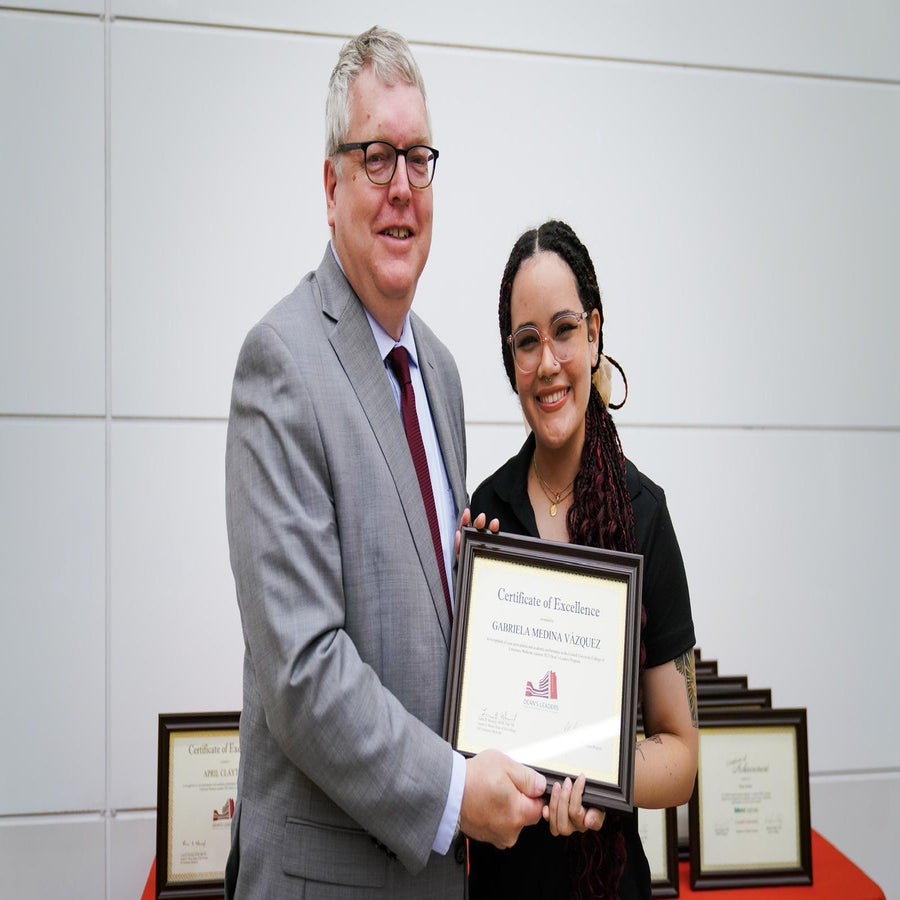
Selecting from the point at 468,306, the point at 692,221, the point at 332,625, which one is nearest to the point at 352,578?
the point at 332,625

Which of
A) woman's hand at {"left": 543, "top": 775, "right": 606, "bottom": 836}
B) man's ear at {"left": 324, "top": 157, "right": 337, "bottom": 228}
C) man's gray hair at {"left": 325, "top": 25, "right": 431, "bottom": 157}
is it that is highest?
man's gray hair at {"left": 325, "top": 25, "right": 431, "bottom": 157}

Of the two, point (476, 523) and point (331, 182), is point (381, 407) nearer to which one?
point (476, 523)

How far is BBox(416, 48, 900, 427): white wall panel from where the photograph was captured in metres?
2.93

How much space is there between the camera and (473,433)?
9.75 ft

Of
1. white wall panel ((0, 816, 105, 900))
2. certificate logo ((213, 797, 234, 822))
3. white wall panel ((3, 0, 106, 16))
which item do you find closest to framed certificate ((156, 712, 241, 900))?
certificate logo ((213, 797, 234, 822))

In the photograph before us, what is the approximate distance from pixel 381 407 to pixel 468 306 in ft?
4.57

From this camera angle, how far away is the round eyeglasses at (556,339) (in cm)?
169

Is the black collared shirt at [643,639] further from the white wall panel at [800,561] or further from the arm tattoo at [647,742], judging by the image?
the white wall panel at [800,561]

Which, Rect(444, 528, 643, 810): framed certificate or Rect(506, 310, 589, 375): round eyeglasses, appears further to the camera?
Rect(506, 310, 589, 375): round eyeglasses

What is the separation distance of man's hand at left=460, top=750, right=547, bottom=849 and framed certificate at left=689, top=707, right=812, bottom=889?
945 millimetres

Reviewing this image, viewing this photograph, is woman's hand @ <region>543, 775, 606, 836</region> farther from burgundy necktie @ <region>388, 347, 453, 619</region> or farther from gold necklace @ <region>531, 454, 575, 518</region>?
gold necklace @ <region>531, 454, 575, 518</region>

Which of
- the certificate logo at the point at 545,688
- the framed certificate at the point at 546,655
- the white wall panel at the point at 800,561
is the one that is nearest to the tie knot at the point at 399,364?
the framed certificate at the point at 546,655

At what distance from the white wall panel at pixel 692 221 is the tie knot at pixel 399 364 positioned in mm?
1181

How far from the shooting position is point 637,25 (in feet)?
9.89
